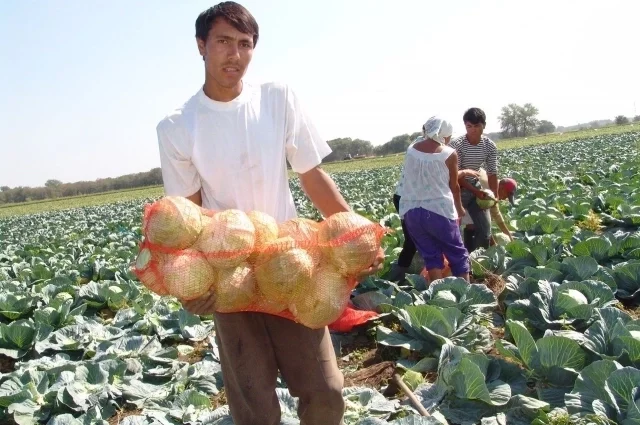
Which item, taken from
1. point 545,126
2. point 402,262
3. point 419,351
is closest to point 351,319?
point 419,351

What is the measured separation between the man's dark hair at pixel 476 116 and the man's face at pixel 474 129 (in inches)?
1.5

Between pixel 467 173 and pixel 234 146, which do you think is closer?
pixel 234 146

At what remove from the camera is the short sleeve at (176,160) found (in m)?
2.49

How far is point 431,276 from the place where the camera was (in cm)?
553

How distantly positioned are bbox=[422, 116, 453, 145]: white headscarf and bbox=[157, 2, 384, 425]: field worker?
2.69 metres

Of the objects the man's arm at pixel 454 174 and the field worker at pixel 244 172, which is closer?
the field worker at pixel 244 172

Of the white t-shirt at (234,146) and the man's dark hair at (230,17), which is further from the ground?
the man's dark hair at (230,17)

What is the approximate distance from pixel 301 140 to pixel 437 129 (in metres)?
2.61

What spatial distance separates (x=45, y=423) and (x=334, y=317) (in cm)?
271

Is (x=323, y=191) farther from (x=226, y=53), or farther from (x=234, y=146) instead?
(x=226, y=53)

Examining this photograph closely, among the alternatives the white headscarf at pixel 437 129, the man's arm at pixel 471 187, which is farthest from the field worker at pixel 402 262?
the white headscarf at pixel 437 129

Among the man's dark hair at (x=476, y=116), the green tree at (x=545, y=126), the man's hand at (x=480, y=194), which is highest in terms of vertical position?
the green tree at (x=545, y=126)

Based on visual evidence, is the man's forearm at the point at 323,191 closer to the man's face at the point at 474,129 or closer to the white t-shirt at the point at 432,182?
the white t-shirt at the point at 432,182

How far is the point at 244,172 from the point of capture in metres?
2.49
